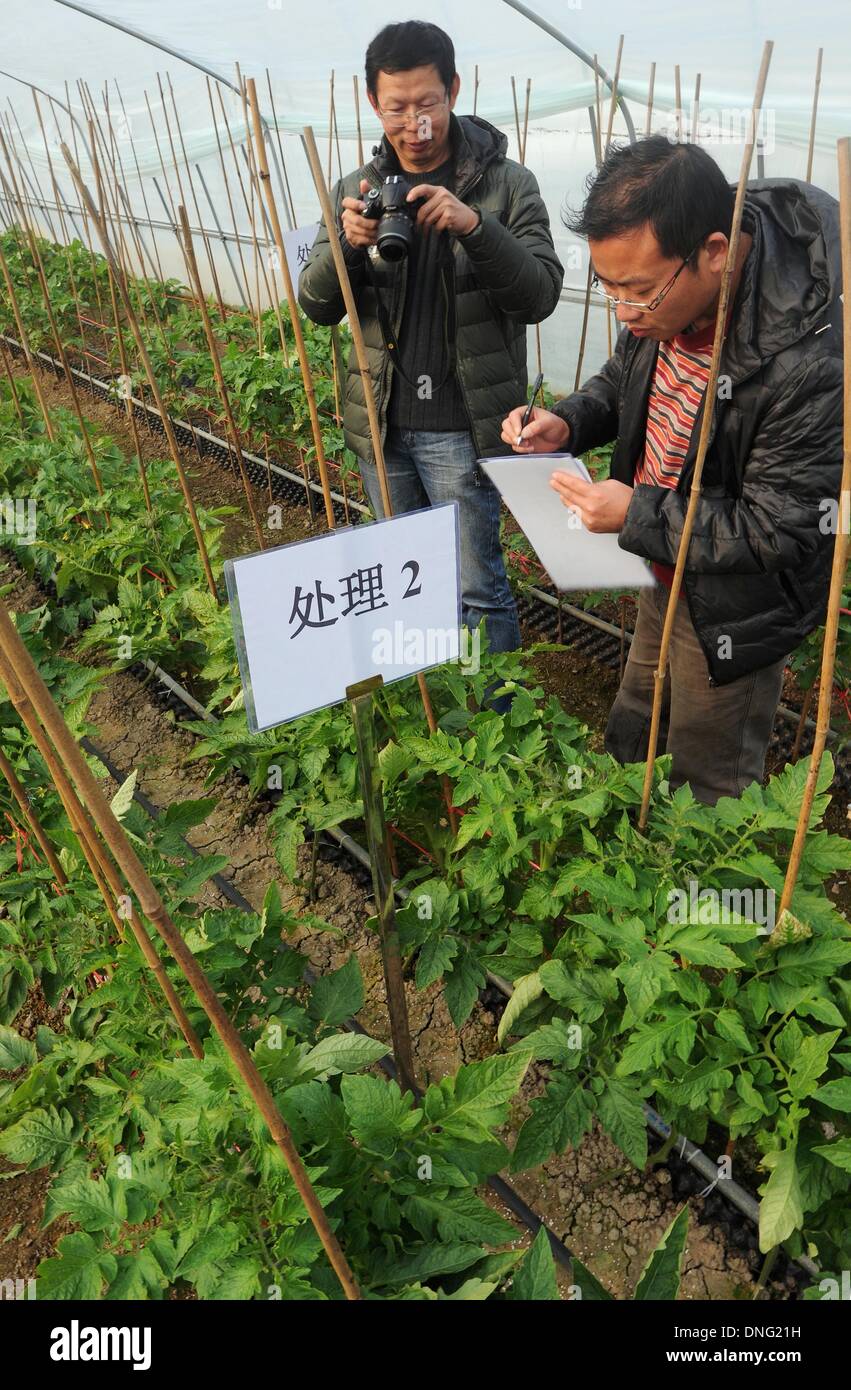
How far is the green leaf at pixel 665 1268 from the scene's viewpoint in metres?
0.92

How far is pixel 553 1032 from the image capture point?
129 centimetres

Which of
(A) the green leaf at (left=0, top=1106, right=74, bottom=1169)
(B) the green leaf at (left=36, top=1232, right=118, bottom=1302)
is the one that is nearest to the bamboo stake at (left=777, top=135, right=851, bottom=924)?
(B) the green leaf at (left=36, top=1232, right=118, bottom=1302)

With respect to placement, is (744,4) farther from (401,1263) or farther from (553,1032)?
(401,1263)

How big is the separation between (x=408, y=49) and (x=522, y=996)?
5.85ft

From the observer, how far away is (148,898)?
85 cm

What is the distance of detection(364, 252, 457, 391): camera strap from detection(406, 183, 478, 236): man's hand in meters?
0.21

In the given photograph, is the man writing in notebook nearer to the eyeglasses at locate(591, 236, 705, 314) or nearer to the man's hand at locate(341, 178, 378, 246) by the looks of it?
the eyeglasses at locate(591, 236, 705, 314)

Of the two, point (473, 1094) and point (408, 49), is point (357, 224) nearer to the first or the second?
point (408, 49)

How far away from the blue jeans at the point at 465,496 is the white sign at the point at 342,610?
100 cm

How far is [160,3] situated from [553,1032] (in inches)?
194

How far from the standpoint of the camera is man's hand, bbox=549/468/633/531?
60.3 inches

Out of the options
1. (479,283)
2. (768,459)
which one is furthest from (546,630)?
(768,459)

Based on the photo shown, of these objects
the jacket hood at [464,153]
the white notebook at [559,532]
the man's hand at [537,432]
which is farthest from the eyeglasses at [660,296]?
the jacket hood at [464,153]

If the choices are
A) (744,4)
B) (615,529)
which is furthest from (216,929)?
(744,4)
